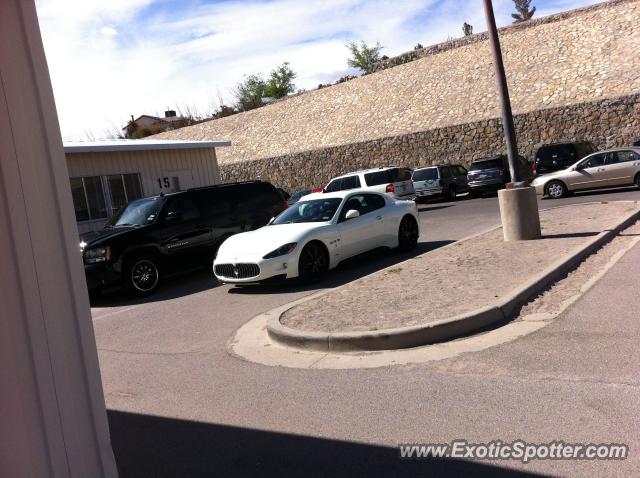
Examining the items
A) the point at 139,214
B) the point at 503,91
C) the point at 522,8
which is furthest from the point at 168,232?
the point at 522,8

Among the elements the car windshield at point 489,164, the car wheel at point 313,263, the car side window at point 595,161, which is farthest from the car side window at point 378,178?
the car wheel at point 313,263

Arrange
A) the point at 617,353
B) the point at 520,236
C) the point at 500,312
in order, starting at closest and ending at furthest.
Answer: the point at 617,353 < the point at 500,312 < the point at 520,236

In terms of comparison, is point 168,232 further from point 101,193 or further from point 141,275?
point 101,193

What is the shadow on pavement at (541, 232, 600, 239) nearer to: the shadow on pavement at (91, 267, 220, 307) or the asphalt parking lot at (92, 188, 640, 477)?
the asphalt parking lot at (92, 188, 640, 477)

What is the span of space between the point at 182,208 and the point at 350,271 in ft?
12.8

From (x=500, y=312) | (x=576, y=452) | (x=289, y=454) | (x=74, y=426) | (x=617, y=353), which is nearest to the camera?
(x=74, y=426)

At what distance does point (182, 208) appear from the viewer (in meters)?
12.9

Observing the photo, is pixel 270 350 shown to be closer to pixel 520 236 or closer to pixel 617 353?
pixel 617 353

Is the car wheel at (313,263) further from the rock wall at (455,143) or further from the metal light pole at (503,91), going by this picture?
the rock wall at (455,143)

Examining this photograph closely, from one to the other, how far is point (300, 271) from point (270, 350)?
3.46 meters

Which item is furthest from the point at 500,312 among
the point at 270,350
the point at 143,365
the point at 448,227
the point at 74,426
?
the point at 448,227

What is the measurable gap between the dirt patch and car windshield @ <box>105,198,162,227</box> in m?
5.18

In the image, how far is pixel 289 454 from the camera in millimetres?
4160

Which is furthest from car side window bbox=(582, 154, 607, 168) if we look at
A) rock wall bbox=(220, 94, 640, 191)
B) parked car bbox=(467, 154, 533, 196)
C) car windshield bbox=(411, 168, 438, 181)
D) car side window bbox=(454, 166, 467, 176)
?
rock wall bbox=(220, 94, 640, 191)
